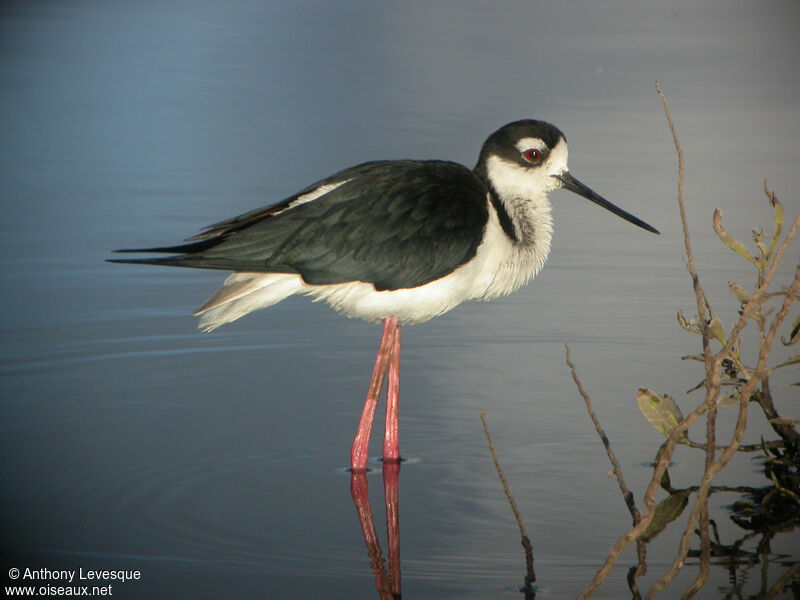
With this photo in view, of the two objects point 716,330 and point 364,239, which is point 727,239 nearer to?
point 716,330

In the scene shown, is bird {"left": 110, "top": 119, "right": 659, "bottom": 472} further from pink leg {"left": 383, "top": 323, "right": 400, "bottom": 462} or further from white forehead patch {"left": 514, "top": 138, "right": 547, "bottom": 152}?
white forehead patch {"left": 514, "top": 138, "right": 547, "bottom": 152}

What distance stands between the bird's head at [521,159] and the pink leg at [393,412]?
801 mm

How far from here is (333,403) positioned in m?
5.57

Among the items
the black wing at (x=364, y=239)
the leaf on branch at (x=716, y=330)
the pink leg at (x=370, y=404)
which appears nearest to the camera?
the leaf on branch at (x=716, y=330)

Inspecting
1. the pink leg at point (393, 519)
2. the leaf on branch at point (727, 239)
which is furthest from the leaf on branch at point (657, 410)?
the pink leg at point (393, 519)

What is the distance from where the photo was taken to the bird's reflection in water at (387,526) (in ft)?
13.1

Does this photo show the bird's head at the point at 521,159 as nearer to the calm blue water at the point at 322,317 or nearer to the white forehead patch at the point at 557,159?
the white forehead patch at the point at 557,159

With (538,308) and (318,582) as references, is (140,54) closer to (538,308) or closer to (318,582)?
(538,308)

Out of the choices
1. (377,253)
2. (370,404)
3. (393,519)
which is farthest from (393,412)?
(393,519)

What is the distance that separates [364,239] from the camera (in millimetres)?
5203

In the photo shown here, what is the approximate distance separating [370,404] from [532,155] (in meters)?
1.34

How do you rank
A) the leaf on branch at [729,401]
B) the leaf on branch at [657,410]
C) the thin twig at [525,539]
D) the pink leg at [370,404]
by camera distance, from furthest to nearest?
the pink leg at [370,404]
the leaf on branch at [657,410]
the leaf on branch at [729,401]
the thin twig at [525,539]

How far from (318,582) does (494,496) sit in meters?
0.95

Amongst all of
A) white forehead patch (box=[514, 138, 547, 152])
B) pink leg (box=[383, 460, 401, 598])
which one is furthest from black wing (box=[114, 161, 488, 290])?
pink leg (box=[383, 460, 401, 598])
